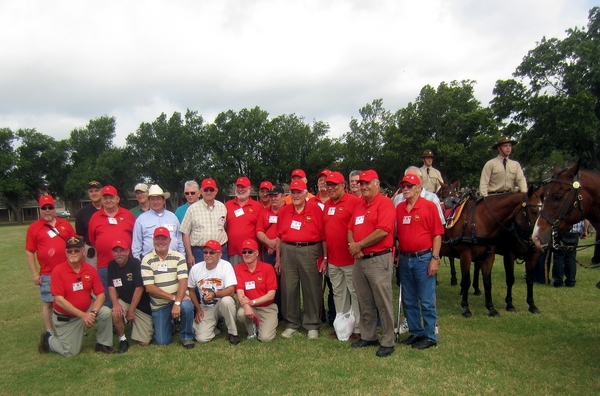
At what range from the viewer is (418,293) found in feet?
16.6

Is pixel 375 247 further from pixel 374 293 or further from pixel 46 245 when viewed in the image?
pixel 46 245

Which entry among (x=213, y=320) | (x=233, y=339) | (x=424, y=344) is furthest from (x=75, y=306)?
(x=424, y=344)

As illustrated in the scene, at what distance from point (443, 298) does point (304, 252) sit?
3.57m

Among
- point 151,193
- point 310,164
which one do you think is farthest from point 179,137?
point 151,193

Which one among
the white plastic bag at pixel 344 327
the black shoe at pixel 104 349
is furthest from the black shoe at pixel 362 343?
the black shoe at pixel 104 349

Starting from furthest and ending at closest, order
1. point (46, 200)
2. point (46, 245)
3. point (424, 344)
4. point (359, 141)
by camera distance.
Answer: point (359, 141), point (46, 200), point (46, 245), point (424, 344)

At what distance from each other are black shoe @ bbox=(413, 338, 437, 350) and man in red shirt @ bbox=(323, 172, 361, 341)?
0.79 m

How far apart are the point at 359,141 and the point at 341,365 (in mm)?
42846

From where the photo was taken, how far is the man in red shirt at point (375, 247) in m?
4.64

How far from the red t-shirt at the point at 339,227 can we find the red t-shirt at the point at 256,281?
956 mm

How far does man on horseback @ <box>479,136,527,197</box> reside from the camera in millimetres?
7117

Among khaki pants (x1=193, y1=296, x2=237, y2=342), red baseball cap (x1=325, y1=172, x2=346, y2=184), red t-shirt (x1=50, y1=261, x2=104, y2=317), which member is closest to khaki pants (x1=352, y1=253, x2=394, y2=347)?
red baseball cap (x1=325, y1=172, x2=346, y2=184)

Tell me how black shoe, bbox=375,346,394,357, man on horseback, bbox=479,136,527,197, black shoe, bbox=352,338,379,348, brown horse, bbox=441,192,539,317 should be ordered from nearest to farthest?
black shoe, bbox=375,346,394,357 → black shoe, bbox=352,338,379,348 → brown horse, bbox=441,192,539,317 → man on horseback, bbox=479,136,527,197

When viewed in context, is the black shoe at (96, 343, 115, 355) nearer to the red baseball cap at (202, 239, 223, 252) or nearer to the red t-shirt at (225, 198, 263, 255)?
the red baseball cap at (202, 239, 223, 252)
